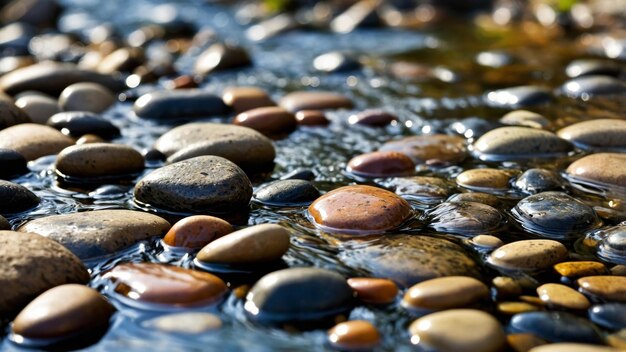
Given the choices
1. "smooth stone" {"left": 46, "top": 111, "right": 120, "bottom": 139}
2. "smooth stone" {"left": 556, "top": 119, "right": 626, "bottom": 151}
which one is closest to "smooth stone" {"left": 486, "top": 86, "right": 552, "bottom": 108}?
"smooth stone" {"left": 556, "top": 119, "right": 626, "bottom": 151}

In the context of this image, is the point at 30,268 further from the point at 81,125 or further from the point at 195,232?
the point at 81,125

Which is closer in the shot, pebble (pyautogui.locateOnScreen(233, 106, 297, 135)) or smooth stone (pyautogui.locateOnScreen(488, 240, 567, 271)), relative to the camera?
smooth stone (pyautogui.locateOnScreen(488, 240, 567, 271))

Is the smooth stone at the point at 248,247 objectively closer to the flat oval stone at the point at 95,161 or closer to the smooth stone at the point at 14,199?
the smooth stone at the point at 14,199

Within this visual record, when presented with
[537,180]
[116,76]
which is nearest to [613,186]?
[537,180]

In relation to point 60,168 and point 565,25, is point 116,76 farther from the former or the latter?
point 565,25

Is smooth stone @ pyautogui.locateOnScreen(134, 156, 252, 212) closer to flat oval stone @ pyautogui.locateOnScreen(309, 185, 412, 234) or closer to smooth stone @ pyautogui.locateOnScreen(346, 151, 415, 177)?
flat oval stone @ pyautogui.locateOnScreen(309, 185, 412, 234)
